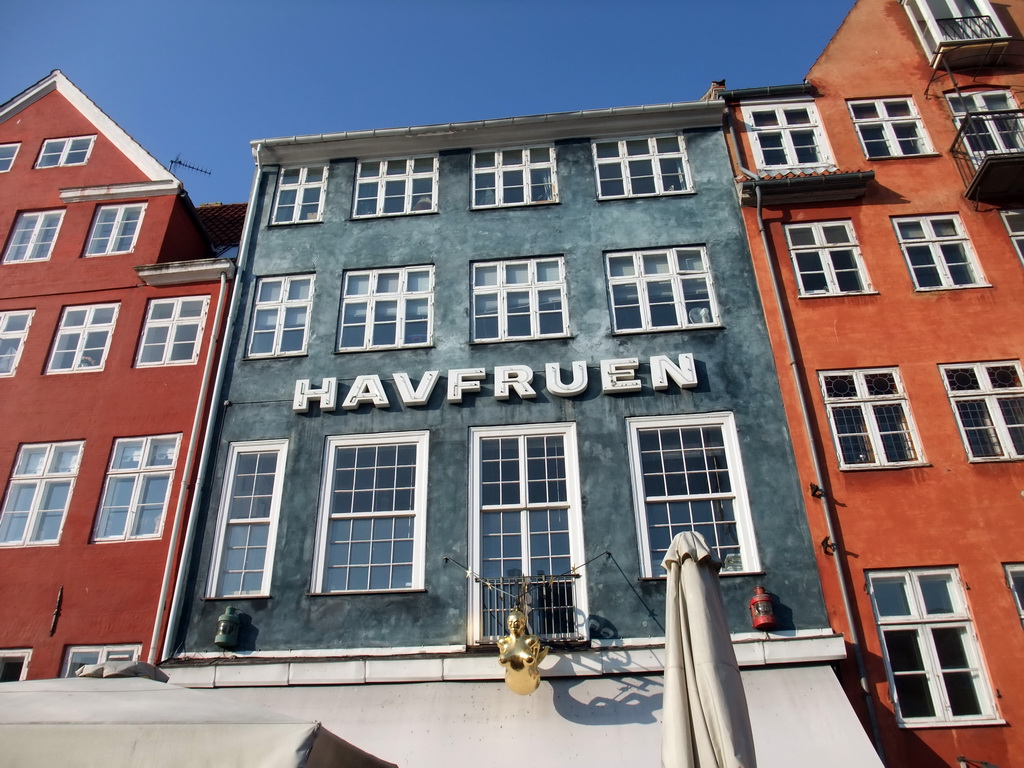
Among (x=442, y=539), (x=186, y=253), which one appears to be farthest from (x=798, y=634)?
(x=186, y=253)

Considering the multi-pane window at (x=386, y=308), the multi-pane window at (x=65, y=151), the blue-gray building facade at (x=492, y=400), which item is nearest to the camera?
the blue-gray building facade at (x=492, y=400)

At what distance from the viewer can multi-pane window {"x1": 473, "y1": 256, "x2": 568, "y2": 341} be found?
51.4 feet

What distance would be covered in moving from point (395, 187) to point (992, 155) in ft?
38.9

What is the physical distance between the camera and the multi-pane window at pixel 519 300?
15680mm

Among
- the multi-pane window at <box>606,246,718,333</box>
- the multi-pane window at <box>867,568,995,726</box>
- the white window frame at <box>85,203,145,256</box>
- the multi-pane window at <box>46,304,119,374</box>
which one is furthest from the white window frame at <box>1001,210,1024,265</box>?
the white window frame at <box>85,203,145,256</box>

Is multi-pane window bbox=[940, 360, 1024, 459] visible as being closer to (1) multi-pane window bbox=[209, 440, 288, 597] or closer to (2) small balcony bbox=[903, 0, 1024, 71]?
(2) small balcony bbox=[903, 0, 1024, 71]

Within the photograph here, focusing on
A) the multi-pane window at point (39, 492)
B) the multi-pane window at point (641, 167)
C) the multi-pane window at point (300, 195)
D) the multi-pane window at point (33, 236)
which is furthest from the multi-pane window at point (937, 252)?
the multi-pane window at point (33, 236)

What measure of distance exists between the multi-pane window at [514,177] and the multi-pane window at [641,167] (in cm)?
107

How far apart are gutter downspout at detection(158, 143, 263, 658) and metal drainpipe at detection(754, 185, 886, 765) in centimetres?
1036

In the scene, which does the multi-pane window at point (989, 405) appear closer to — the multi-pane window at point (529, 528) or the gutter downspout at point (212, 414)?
the multi-pane window at point (529, 528)

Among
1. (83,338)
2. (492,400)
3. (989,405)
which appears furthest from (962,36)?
(83,338)

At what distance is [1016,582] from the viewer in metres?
12.3

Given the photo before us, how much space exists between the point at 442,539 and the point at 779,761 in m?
5.85

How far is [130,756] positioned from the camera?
21.9ft
